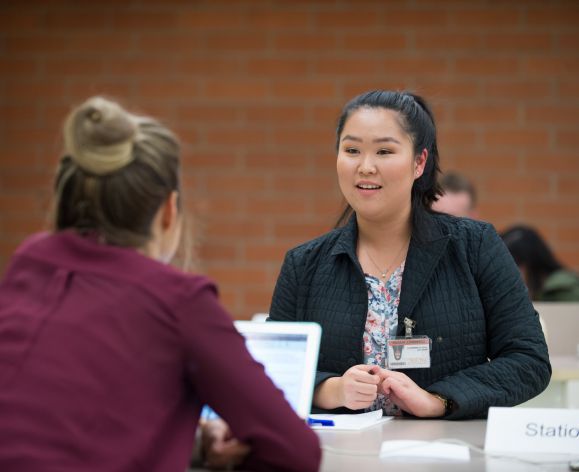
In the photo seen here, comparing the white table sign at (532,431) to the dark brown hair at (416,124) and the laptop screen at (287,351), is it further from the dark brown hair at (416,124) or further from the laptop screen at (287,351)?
the dark brown hair at (416,124)

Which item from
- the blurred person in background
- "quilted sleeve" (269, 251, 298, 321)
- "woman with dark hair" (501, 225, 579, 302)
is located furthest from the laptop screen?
"woman with dark hair" (501, 225, 579, 302)

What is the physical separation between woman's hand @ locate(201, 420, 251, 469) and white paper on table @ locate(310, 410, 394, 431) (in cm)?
51

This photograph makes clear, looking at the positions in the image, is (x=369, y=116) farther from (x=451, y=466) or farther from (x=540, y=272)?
(x=540, y=272)

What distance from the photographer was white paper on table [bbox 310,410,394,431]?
82.8 inches

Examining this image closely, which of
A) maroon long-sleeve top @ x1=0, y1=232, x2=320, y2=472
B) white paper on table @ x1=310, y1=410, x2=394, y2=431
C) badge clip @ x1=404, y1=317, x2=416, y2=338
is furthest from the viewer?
badge clip @ x1=404, y1=317, x2=416, y2=338

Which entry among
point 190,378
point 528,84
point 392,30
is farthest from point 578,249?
point 190,378

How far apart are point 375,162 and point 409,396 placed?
1.99ft

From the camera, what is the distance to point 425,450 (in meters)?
1.80

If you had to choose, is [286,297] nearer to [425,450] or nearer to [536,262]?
[425,450]

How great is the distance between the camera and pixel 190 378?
1.49 meters

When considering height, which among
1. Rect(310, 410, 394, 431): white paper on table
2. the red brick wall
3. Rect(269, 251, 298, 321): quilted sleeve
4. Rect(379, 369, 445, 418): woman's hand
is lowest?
Rect(310, 410, 394, 431): white paper on table

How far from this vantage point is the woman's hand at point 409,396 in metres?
2.19

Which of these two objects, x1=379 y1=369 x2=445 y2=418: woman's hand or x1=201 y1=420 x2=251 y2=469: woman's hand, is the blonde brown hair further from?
x1=379 y1=369 x2=445 y2=418: woman's hand

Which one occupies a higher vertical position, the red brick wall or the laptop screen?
the red brick wall
